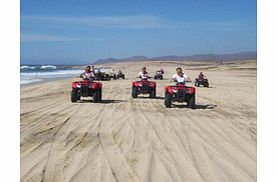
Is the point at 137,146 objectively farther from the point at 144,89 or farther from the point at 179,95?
the point at 144,89

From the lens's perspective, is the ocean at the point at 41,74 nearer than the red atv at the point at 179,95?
No

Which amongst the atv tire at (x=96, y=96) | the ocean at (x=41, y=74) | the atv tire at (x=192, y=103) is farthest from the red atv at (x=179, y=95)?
the ocean at (x=41, y=74)

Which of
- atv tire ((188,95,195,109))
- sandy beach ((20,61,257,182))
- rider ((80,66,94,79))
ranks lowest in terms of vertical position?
sandy beach ((20,61,257,182))

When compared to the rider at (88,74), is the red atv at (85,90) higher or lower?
lower

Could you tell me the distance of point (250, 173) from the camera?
17.8 feet

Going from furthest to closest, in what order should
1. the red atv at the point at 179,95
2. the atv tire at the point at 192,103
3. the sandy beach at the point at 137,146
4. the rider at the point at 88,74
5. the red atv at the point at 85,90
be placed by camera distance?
the rider at the point at 88,74
the red atv at the point at 85,90
the red atv at the point at 179,95
the atv tire at the point at 192,103
the sandy beach at the point at 137,146

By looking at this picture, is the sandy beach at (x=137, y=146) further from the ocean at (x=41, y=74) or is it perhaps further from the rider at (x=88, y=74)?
the ocean at (x=41, y=74)

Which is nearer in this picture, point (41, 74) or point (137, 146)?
point (137, 146)

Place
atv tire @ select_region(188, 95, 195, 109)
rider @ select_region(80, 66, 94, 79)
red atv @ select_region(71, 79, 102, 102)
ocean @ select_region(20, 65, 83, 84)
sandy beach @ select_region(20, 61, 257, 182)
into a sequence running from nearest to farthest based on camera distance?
sandy beach @ select_region(20, 61, 257, 182), atv tire @ select_region(188, 95, 195, 109), red atv @ select_region(71, 79, 102, 102), rider @ select_region(80, 66, 94, 79), ocean @ select_region(20, 65, 83, 84)

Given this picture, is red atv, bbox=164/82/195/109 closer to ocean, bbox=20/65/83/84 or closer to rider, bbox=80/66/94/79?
rider, bbox=80/66/94/79

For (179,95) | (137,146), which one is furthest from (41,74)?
(137,146)

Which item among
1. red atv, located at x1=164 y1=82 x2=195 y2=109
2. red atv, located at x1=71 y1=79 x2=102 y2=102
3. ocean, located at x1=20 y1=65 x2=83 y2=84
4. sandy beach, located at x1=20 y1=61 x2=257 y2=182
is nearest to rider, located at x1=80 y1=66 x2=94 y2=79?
red atv, located at x1=71 y1=79 x2=102 y2=102
